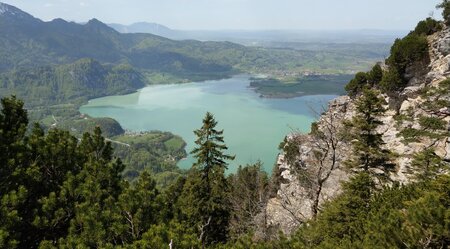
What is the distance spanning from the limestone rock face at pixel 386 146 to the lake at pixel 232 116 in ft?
136

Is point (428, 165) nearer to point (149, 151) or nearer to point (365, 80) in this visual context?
point (365, 80)

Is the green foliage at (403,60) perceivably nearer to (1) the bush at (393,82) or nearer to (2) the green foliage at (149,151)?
(1) the bush at (393,82)

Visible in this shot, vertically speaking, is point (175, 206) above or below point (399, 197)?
below

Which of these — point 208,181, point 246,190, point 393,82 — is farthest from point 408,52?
point 208,181

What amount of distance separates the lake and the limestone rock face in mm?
41361

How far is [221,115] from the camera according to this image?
111m

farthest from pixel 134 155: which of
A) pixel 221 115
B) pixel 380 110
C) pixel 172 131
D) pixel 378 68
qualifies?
pixel 380 110

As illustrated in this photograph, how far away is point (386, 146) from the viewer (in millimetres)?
18797

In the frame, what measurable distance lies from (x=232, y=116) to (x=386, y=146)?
90.6 meters

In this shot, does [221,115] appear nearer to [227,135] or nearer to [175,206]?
[227,135]

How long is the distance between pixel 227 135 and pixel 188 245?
80.9m

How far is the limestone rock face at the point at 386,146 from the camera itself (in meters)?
16.5

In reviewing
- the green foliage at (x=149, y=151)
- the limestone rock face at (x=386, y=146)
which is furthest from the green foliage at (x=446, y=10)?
the green foliage at (x=149, y=151)

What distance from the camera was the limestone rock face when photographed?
16531 millimetres
